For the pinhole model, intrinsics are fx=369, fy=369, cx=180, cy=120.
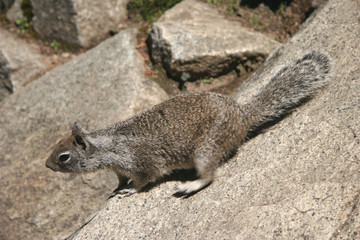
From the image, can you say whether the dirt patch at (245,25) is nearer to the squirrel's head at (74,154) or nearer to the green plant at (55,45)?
the green plant at (55,45)

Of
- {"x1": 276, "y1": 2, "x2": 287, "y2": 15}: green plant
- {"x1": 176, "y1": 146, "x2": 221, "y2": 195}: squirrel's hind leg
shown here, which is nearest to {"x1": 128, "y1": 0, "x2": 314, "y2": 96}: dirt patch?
{"x1": 276, "y1": 2, "x2": 287, "y2": 15}: green plant

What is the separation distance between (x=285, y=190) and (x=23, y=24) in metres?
8.30

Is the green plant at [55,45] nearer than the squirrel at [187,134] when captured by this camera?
No

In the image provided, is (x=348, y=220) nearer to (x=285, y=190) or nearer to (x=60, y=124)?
(x=285, y=190)

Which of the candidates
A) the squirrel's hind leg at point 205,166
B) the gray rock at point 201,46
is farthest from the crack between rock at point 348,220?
the gray rock at point 201,46

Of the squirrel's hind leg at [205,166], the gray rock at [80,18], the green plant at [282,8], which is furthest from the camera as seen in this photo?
the gray rock at [80,18]

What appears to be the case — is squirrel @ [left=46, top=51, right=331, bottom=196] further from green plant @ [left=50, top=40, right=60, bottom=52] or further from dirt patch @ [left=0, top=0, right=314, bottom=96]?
green plant @ [left=50, top=40, right=60, bottom=52]

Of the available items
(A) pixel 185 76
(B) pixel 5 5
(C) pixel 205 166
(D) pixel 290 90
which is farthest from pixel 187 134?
(B) pixel 5 5

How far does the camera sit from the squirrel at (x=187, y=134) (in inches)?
165

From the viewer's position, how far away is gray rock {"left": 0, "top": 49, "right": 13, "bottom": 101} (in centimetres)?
876

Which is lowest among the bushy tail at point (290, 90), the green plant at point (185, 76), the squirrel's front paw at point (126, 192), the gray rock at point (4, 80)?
the gray rock at point (4, 80)

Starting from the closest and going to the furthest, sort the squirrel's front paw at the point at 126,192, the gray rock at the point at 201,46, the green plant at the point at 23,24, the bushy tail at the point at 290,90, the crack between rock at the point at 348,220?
the crack between rock at the point at 348,220, the bushy tail at the point at 290,90, the squirrel's front paw at the point at 126,192, the gray rock at the point at 201,46, the green plant at the point at 23,24

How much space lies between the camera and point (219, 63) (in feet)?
23.1

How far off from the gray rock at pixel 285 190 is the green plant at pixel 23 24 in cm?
652
